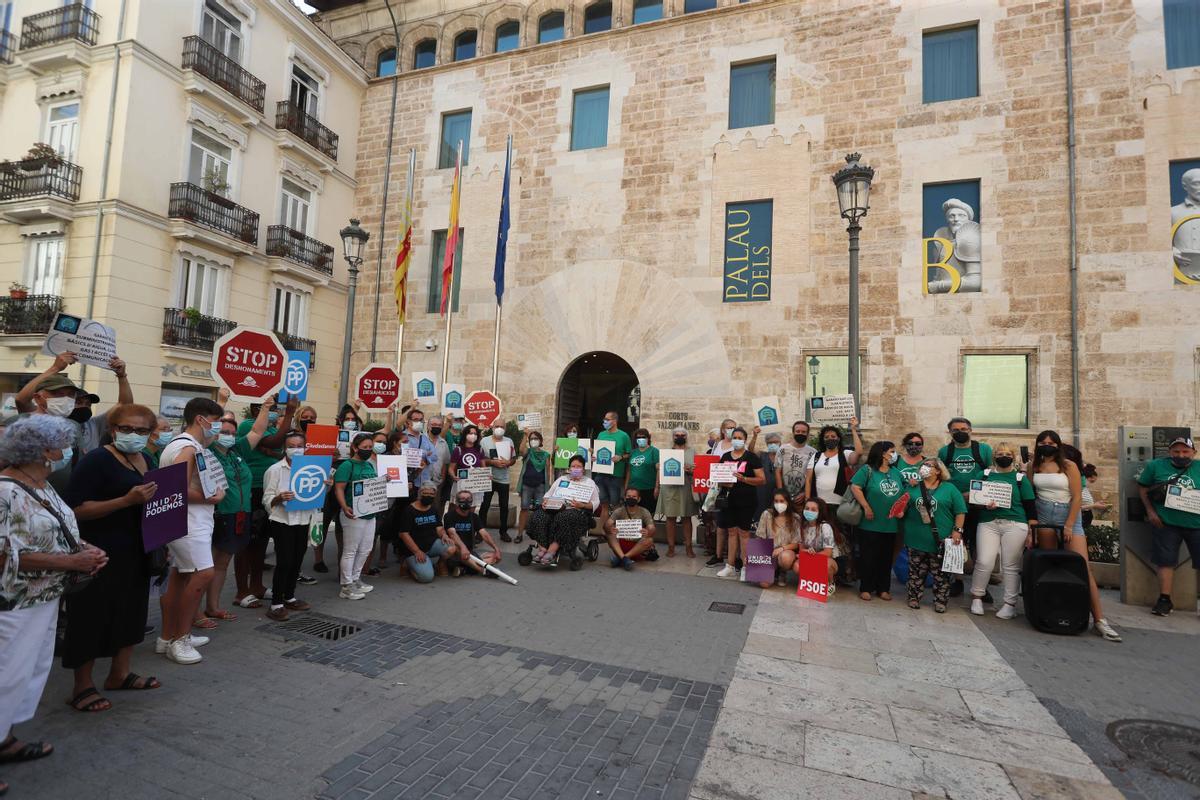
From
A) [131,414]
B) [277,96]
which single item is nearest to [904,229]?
[131,414]

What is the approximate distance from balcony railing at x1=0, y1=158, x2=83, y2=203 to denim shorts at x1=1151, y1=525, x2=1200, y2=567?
67.9 feet

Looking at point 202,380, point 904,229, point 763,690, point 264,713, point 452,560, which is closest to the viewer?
point 264,713

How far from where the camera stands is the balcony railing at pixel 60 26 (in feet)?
45.6

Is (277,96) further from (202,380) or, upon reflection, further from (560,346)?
(560,346)

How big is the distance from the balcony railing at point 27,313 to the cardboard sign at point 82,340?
11.2 meters

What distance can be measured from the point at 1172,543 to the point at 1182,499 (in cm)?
63

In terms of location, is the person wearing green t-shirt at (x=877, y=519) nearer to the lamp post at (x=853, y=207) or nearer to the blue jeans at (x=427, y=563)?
the lamp post at (x=853, y=207)

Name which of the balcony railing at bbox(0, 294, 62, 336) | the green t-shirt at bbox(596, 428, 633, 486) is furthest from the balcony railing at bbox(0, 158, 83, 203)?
the green t-shirt at bbox(596, 428, 633, 486)

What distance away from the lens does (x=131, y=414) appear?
3.91 m

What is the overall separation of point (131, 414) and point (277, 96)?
16.9 m

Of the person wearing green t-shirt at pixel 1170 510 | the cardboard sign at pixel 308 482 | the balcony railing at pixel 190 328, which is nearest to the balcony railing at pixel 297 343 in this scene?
the balcony railing at pixel 190 328

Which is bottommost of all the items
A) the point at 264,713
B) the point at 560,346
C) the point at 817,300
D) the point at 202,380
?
the point at 264,713

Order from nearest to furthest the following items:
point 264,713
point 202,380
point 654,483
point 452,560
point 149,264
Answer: point 264,713 → point 452,560 → point 654,483 → point 149,264 → point 202,380

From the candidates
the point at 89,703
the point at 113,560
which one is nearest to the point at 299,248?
the point at 113,560
